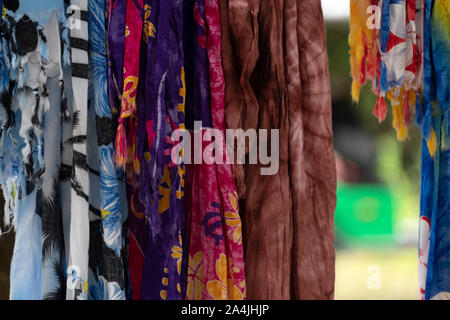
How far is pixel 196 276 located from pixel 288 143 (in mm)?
369

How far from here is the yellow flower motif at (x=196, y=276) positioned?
857 mm

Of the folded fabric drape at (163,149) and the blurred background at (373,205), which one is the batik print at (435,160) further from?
the blurred background at (373,205)

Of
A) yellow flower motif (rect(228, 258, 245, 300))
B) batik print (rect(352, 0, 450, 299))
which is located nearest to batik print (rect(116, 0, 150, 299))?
yellow flower motif (rect(228, 258, 245, 300))

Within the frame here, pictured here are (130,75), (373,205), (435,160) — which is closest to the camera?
(130,75)

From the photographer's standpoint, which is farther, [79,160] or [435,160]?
[435,160]

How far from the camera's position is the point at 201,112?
84 centimetres

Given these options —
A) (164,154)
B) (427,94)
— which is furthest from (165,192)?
(427,94)

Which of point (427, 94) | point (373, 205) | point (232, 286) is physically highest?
point (427, 94)

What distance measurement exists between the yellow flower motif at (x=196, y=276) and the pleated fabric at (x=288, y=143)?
0.35 feet

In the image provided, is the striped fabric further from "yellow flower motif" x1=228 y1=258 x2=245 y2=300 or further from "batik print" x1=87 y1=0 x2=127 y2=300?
"yellow flower motif" x1=228 y1=258 x2=245 y2=300

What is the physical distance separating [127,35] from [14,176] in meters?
0.40

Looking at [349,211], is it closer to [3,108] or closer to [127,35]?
[127,35]

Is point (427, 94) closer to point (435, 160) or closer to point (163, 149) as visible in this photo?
point (435, 160)

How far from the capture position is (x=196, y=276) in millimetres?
861
